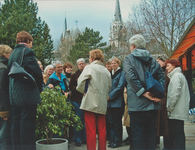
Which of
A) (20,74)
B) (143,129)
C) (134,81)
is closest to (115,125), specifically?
(143,129)

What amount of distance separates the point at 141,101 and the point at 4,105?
2112mm

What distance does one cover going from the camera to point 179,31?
60.0ft

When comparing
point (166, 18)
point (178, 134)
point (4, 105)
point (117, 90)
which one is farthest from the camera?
point (166, 18)

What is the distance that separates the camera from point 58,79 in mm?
5457

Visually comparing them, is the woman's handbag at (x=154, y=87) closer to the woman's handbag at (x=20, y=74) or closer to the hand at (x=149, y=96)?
the hand at (x=149, y=96)

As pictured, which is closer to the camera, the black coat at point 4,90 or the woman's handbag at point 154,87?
the woman's handbag at point 154,87

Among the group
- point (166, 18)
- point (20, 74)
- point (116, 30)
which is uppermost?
point (116, 30)

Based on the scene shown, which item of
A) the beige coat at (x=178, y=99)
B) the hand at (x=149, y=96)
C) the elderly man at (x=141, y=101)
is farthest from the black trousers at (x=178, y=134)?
the hand at (x=149, y=96)

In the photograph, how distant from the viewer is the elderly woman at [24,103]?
134 inches

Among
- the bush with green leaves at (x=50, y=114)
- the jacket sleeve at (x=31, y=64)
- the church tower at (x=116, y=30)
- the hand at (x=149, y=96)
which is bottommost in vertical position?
the bush with green leaves at (x=50, y=114)

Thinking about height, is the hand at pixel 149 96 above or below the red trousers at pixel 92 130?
above

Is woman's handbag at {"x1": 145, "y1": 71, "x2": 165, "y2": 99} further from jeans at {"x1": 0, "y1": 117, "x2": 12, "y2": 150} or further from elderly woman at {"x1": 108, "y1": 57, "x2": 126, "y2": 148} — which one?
jeans at {"x1": 0, "y1": 117, "x2": 12, "y2": 150}

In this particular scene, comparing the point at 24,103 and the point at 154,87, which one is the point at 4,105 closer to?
the point at 24,103

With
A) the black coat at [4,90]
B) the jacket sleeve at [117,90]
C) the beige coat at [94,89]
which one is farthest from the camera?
the jacket sleeve at [117,90]
